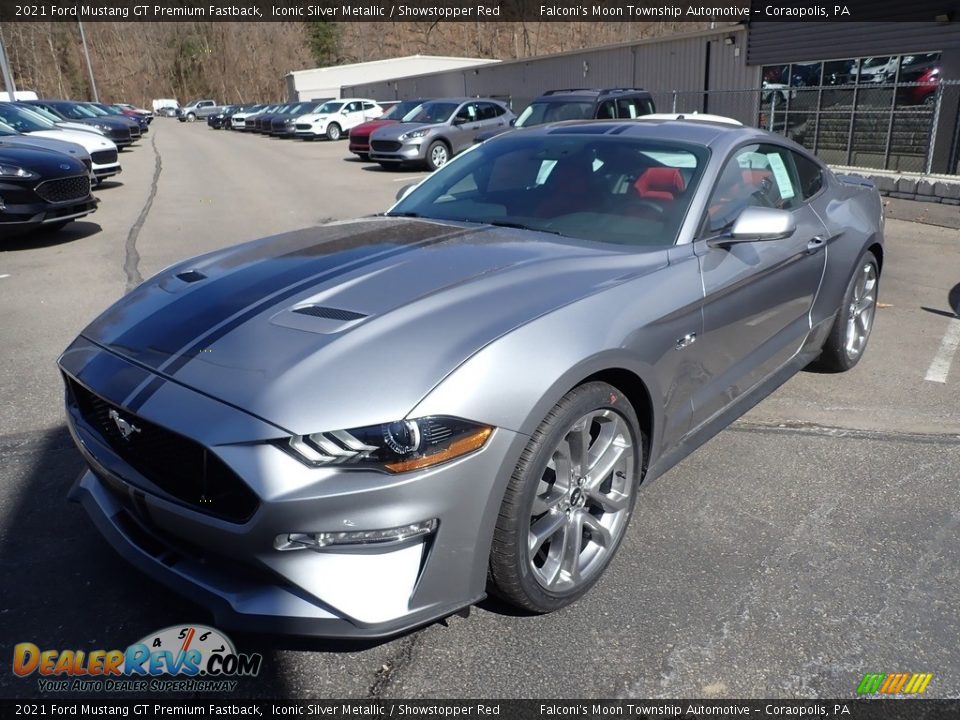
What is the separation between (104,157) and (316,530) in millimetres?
14894

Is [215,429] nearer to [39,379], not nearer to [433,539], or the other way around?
[433,539]

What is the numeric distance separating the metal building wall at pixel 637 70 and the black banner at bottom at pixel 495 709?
1803cm

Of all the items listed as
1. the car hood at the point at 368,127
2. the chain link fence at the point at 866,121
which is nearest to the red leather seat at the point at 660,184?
the chain link fence at the point at 866,121

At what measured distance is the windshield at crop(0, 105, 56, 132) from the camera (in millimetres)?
13773

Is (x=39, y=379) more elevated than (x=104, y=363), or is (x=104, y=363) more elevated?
(x=104, y=363)

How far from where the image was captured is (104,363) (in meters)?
2.49

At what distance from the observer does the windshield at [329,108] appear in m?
30.4

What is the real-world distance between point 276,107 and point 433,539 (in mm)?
39841

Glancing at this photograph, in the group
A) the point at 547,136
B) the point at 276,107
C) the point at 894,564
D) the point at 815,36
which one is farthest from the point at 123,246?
the point at 276,107

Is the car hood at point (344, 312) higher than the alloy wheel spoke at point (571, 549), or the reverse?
the car hood at point (344, 312)

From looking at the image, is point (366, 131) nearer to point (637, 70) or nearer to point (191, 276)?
point (637, 70)

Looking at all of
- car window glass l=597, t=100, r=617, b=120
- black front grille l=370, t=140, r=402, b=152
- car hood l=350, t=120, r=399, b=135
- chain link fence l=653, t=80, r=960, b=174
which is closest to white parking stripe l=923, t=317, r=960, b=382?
car window glass l=597, t=100, r=617, b=120

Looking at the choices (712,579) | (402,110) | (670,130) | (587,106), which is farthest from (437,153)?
(712,579)

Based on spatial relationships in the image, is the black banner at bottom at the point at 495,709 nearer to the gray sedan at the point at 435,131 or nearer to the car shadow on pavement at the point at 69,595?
the car shadow on pavement at the point at 69,595
